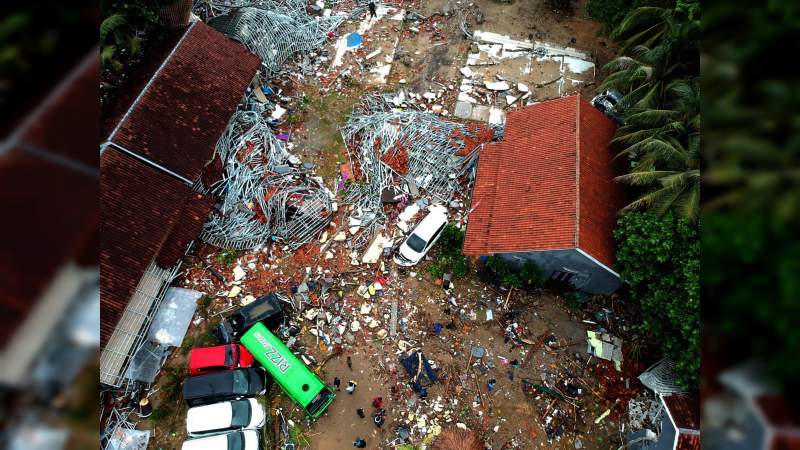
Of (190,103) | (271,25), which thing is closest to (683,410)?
(190,103)

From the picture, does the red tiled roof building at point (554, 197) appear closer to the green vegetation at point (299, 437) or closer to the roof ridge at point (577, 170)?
the roof ridge at point (577, 170)

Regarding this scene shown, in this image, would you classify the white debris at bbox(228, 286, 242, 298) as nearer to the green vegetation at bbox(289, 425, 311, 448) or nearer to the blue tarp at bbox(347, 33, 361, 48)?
the green vegetation at bbox(289, 425, 311, 448)

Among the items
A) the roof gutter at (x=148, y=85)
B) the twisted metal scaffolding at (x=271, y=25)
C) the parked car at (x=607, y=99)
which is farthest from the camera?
the twisted metal scaffolding at (x=271, y=25)

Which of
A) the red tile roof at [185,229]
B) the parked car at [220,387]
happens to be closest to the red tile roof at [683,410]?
the parked car at [220,387]

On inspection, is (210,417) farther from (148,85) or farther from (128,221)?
(148,85)
